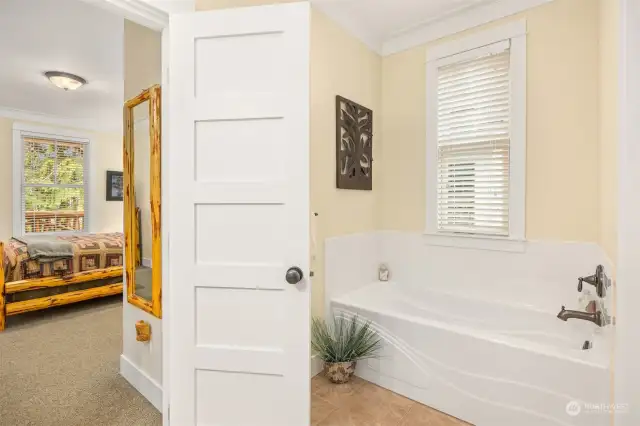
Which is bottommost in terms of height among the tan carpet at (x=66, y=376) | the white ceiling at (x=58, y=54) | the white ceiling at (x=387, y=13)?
the tan carpet at (x=66, y=376)

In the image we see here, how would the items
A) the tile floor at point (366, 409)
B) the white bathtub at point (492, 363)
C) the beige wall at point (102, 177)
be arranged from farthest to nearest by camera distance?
the beige wall at point (102, 177)
the tile floor at point (366, 409)
the white bathtub at point (492, 363)

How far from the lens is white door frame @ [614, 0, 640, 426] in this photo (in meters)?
1.32

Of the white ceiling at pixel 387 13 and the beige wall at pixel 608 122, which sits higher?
the white ceiling at pixel 387 13

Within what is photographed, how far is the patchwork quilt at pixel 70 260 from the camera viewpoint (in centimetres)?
366

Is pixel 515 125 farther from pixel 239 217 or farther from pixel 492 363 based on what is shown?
pixel 239 217

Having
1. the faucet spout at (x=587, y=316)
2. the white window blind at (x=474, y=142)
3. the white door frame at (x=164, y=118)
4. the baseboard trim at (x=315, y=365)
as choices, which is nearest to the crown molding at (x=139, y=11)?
the white door frame at (x=164, y=118)

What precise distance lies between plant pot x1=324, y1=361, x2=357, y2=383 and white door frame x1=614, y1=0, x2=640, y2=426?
1462 mm

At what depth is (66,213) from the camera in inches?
228

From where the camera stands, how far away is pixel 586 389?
5.24 ft

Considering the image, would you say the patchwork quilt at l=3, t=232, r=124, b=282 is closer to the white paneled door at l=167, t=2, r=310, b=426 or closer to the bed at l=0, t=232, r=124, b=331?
the bed at l=0, t=232, r=124, b=331

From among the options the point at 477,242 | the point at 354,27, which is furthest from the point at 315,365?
the point at 354,27

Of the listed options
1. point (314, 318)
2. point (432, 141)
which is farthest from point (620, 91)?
point (314, 318)

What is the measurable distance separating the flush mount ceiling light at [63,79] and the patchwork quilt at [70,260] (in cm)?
190

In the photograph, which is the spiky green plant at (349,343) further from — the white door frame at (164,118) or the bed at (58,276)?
the bed at (58,276)
